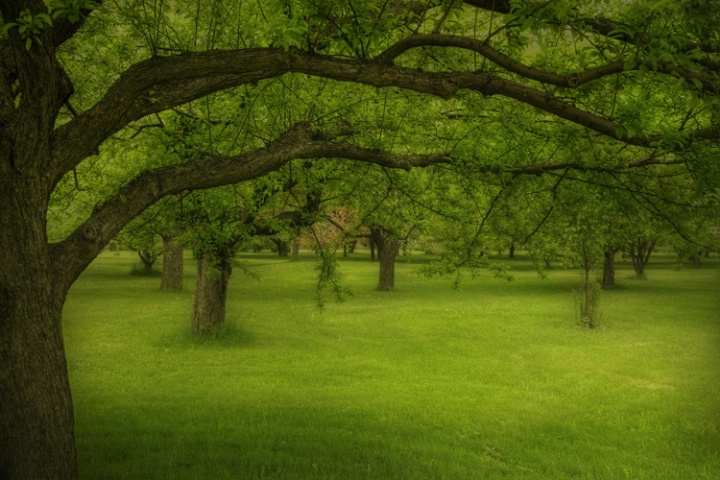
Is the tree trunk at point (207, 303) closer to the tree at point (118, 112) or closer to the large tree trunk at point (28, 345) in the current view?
the tree at point (118, 112)

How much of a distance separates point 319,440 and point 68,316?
724 inches

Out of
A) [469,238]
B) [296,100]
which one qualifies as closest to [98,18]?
[296,100]

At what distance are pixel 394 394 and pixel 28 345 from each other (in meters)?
9.19

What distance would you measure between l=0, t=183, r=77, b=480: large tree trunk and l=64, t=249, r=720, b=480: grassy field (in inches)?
105

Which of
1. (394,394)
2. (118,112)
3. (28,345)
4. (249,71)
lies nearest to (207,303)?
(394,394)

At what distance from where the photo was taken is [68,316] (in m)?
25.0

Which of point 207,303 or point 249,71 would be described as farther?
point 207,303

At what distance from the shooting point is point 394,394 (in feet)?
45.2

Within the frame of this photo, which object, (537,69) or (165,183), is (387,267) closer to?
(165,183)

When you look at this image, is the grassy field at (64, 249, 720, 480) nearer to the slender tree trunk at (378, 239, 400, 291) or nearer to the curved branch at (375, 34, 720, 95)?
the curved branch at (375, 34, 720, 95)

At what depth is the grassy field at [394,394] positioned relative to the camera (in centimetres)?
945

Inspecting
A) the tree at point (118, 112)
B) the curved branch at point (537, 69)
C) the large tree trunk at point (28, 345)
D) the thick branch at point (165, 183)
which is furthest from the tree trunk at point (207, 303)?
the curved branch at point (537, 69)

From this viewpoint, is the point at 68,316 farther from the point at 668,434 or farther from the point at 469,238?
the point at 668,434

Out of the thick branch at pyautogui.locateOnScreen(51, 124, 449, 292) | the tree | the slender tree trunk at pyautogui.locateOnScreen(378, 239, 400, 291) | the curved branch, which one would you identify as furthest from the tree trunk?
the slender tree trunk at pyautogui.locateOnScreen(378, 239, 400, 291)
